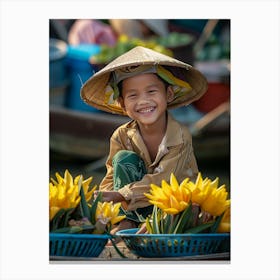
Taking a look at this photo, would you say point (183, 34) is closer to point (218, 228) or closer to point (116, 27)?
point (116, 27)

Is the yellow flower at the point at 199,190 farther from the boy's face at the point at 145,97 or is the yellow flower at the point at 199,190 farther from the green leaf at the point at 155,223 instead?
the boy's face at the point at 145,97

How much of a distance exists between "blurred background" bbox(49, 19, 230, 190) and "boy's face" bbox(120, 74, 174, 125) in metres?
3.25

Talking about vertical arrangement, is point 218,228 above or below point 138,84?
below

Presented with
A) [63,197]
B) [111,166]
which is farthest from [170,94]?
[63,197]

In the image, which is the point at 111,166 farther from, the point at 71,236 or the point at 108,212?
the point at 71,236

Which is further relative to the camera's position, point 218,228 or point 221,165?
point 221,165

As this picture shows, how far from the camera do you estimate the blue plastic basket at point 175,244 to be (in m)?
4.21

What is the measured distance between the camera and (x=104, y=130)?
805cm

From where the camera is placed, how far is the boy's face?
436cm

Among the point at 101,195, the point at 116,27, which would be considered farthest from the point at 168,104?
the point at 116,27

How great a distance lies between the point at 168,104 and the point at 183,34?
441 cm

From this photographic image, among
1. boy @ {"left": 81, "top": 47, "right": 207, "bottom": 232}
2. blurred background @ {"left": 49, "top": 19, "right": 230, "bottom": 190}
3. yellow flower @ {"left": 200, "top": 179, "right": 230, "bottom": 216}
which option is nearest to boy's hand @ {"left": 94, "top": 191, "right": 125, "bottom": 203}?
boy @ {"left": 81, "top": 47, "right": 207, "bottom": 232}

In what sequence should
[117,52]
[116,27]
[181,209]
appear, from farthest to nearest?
[116,27] < [117,52] < [181,209]

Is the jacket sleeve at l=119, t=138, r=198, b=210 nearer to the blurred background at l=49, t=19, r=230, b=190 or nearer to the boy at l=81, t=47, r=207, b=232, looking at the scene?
the boy at l=81, t=47, r=207, b=232
